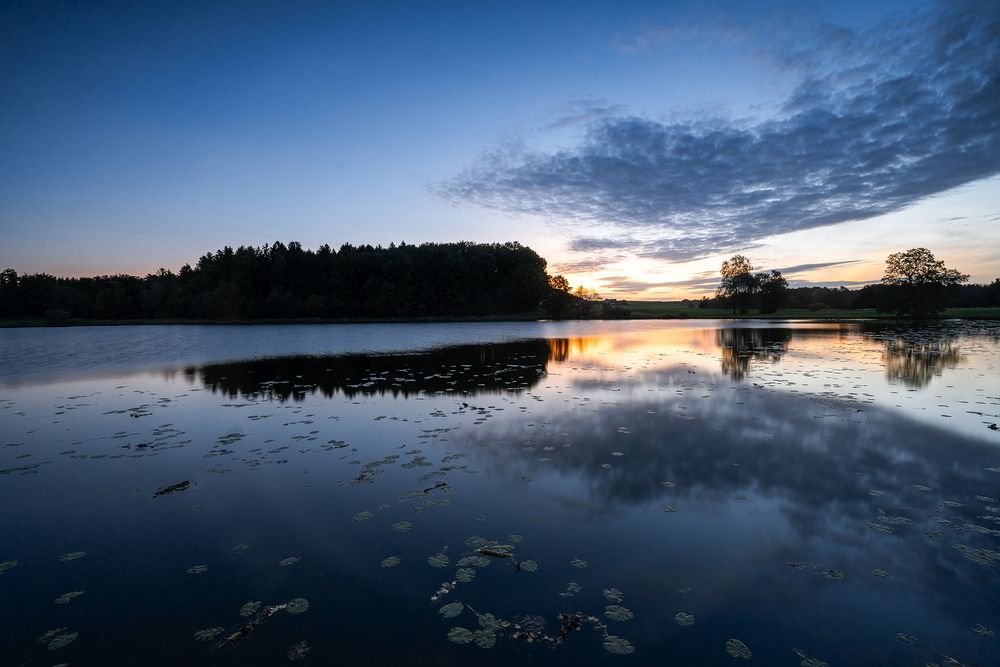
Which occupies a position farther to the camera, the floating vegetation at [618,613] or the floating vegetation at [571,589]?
the floating vegetation at [571,589]

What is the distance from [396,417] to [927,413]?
51.9ft

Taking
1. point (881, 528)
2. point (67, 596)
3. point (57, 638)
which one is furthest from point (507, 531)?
point (881, 528)

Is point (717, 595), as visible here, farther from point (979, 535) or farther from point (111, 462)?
point (111, 462)

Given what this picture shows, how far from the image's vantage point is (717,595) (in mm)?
5035

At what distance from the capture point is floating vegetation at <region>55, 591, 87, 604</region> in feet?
16.4

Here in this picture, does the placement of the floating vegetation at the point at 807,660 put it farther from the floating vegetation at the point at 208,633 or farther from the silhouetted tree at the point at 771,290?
the silhouetted tree at the point at 771,290

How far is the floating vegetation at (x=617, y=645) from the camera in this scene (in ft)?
13.8

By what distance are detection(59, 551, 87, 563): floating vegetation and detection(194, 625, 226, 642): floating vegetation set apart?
3.06 metres

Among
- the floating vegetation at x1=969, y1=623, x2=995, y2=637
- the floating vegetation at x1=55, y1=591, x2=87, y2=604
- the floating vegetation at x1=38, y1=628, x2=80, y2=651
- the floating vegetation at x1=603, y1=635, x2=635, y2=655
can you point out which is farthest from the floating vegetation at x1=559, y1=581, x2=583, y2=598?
the floating vegetation at x1=55, y1=591, x2=87, y2=604

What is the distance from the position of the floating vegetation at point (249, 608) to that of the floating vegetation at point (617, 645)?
379cm

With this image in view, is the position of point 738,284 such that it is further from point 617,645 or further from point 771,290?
point 617,645

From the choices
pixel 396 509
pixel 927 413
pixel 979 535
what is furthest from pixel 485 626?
pixel 927 413

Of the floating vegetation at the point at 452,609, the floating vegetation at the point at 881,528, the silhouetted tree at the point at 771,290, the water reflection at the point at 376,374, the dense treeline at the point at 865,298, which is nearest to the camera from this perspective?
the floating vegetation at the point at 452,609

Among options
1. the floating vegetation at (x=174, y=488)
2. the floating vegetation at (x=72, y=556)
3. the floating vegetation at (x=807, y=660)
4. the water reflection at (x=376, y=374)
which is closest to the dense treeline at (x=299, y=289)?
the water reflection at (x=376, y=374)
